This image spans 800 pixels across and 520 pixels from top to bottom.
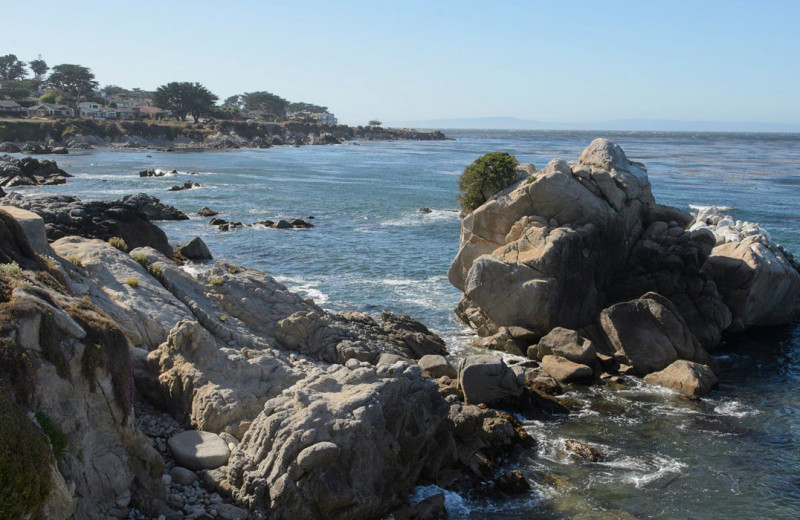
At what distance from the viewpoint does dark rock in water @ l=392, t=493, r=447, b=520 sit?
1656 centimetres

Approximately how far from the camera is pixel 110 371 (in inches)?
595

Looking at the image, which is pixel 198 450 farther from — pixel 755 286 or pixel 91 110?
pixel 91 110

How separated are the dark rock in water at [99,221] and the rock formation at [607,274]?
62.1ft

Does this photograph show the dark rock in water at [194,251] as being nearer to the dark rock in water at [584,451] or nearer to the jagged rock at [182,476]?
the jagged rock at [182,476]

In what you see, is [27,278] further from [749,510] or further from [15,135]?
[15,135]

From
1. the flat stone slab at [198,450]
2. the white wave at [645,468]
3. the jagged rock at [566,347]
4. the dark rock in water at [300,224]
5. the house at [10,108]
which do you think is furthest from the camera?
the house at [10,108]

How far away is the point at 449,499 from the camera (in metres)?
18.0

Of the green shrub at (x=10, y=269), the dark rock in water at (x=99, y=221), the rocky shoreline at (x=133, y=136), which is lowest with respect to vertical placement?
the dark rock in water at (x=99, y=221)

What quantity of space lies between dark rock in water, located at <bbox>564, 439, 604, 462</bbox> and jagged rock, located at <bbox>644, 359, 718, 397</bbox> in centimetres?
693

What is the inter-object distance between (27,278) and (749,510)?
19.5 meters

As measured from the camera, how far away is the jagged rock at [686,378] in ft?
85.3

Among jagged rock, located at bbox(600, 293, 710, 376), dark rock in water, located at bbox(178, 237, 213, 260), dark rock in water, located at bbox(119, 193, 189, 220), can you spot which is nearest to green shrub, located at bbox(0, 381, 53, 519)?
jagged rock, located at bbox(600, 293, 710, 376)

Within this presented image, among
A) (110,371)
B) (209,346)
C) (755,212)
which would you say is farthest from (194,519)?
(755,212)

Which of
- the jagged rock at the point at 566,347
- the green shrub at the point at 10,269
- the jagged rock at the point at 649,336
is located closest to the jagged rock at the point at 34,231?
the green shrub at the point at 10,269
